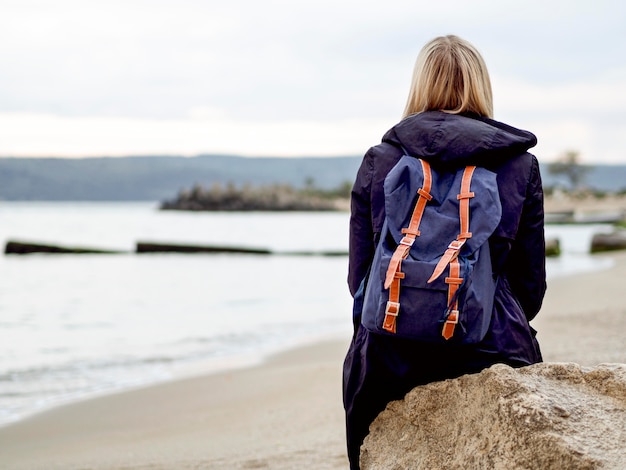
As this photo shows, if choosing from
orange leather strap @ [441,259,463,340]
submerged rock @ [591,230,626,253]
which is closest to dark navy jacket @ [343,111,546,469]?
orange leather strap @ [441,259,463,340]

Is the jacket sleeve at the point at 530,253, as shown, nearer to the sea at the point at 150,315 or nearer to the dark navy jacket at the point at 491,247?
the dark navy jacket at the point at 491,247

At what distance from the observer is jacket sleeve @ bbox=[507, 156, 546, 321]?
298 centimetres

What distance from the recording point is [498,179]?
9.60 feet

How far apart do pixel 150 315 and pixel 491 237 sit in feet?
36.7

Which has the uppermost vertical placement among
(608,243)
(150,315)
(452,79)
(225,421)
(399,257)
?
(452,79)

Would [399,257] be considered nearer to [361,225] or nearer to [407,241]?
[407,241]

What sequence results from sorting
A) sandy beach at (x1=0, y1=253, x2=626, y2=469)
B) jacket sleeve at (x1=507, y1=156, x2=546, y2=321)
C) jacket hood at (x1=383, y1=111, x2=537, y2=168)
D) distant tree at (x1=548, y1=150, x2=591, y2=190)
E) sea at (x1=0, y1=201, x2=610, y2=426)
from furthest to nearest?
distant tree at (x1=548, y1=150, x2=591, y2=190) → sea at (x1=0, y1=201, x2=610, y2=426) → sandy beach at (x1=0, y1=253, x2=626, y2=469) → jacket sleeve at (x1=507, y1=156, x2=546, y2=321) → jacket hood at (x1=383, y1=111, x2=537, y2=168)

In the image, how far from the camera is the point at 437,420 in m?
3.05

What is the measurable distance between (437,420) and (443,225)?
2.61 feet

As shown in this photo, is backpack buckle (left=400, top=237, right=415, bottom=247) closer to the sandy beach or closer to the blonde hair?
the blonde hair

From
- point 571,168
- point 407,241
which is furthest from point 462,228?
point 571,168

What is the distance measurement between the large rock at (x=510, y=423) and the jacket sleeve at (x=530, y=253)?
0.28 m

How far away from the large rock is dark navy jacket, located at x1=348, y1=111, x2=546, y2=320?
339 millimetres

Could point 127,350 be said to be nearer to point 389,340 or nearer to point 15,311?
point 15,311
